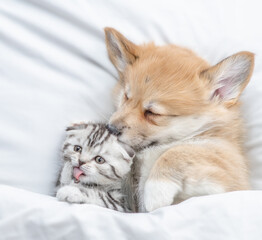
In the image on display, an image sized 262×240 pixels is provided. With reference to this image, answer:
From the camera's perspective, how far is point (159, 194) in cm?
142

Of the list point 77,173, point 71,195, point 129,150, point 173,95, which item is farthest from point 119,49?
point 71,195

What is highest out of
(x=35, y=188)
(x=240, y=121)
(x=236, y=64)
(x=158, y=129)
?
(x=236, y=64)

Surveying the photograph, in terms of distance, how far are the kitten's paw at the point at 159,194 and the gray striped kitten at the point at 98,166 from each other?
0.11 m

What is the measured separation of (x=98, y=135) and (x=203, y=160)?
396mm

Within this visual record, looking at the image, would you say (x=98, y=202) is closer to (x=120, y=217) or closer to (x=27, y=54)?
(x=120, y=217)

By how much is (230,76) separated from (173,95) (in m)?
0.25

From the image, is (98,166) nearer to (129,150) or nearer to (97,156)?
(97,156)

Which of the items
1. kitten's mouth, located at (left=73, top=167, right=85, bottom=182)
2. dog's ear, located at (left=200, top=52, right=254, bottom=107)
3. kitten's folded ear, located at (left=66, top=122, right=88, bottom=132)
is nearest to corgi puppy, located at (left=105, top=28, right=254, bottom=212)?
dog's ear, located at (left=200, top=52, right=254, bottom=107)

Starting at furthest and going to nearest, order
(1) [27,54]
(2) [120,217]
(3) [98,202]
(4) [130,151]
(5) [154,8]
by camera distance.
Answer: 1. (5) [154,8]
2. (1) [27,54]
3. (4) [130,151]
4. (3) [98,202]
5. (2) [120,217]

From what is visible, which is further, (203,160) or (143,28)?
(143,28)

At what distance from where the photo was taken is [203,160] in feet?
4.97

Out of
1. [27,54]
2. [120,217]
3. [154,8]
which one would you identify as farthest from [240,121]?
[27,54]

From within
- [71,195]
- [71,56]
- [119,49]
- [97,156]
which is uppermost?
[119,49]

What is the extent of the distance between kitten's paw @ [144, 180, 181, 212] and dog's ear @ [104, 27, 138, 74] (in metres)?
0.60
